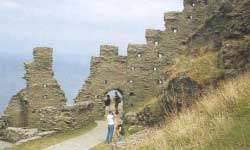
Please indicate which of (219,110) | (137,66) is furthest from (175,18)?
(219,110)

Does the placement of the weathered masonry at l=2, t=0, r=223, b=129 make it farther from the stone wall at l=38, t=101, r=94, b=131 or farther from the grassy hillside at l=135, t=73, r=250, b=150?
the grassy hillside at l=135, t=73, r=250, b=150

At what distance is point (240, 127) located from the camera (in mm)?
8570

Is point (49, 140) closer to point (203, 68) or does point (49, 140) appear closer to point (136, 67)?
point (203, 68)

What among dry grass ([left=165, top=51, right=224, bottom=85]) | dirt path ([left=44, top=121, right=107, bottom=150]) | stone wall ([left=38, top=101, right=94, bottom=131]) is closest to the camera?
dry grass ([left=165, top=51, right=224, bottom=85])

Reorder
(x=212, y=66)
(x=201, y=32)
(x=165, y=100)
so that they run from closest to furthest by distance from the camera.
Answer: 1. (x=212, y=66)
2. (x=165, y=100)
3. (x=201, y=32)

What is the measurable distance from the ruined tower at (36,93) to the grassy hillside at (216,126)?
28.0m

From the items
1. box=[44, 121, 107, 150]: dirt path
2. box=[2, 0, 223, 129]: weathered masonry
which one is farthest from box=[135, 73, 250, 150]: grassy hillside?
box=[2, 0, 223, 129]: weathered masonry

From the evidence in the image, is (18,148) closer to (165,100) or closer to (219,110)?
(165,100)

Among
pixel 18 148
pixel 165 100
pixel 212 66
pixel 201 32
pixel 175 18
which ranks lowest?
pixel 18 148

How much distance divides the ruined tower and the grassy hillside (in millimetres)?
27957

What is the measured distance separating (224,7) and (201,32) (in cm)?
280

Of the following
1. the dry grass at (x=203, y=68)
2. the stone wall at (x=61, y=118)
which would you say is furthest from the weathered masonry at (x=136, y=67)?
the dry grass at (x=203, y=68)

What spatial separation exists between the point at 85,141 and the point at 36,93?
15.8 meters

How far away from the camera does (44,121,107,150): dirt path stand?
21277 millimetres
